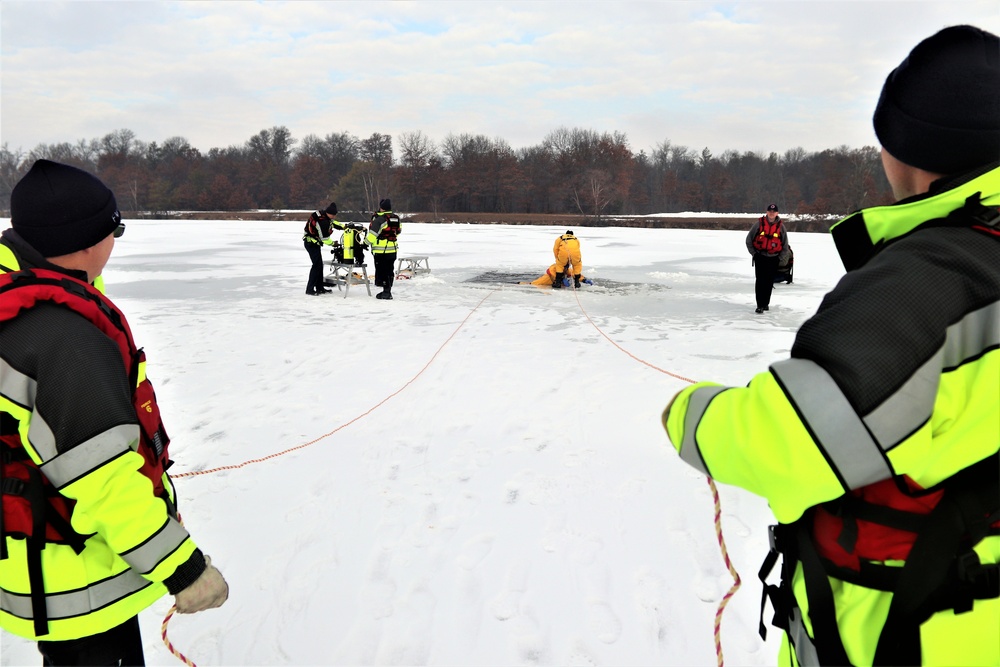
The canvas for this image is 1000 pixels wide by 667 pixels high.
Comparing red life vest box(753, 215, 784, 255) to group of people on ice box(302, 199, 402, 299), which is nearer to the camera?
red life vest box(753, 215, 784, 255)

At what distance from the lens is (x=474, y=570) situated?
3051mm

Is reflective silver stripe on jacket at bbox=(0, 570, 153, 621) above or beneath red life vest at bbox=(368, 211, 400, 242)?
beneath

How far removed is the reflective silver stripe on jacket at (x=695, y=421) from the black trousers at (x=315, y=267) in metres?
10.7

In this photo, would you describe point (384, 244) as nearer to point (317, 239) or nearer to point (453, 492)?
point (317, 239)

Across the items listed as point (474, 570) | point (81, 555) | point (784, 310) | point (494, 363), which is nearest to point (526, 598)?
point (474, 570)

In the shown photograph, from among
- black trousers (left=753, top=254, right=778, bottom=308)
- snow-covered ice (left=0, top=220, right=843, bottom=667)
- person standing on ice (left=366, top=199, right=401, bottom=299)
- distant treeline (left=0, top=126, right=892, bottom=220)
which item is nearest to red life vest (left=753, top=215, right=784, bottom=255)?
black trousers (left=753, top=254, right=778, bottom=308)

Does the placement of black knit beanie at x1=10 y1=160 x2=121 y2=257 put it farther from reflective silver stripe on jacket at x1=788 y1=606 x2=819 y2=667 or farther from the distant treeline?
the distant treeline

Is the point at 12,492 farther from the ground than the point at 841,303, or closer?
closer

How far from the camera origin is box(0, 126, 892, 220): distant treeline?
70.3 metres

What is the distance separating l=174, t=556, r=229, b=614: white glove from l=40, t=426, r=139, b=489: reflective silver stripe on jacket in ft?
1.39

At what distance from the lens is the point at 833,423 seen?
3.34 feet

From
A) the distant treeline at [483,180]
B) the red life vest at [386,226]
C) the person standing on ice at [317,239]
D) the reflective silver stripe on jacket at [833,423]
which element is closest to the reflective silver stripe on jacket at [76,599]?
the reflective silver stripe on jacket at [833,423]

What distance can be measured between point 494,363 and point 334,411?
Answer: 2.05 meters

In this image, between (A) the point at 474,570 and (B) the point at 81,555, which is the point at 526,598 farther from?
(B) the point at 81,555
